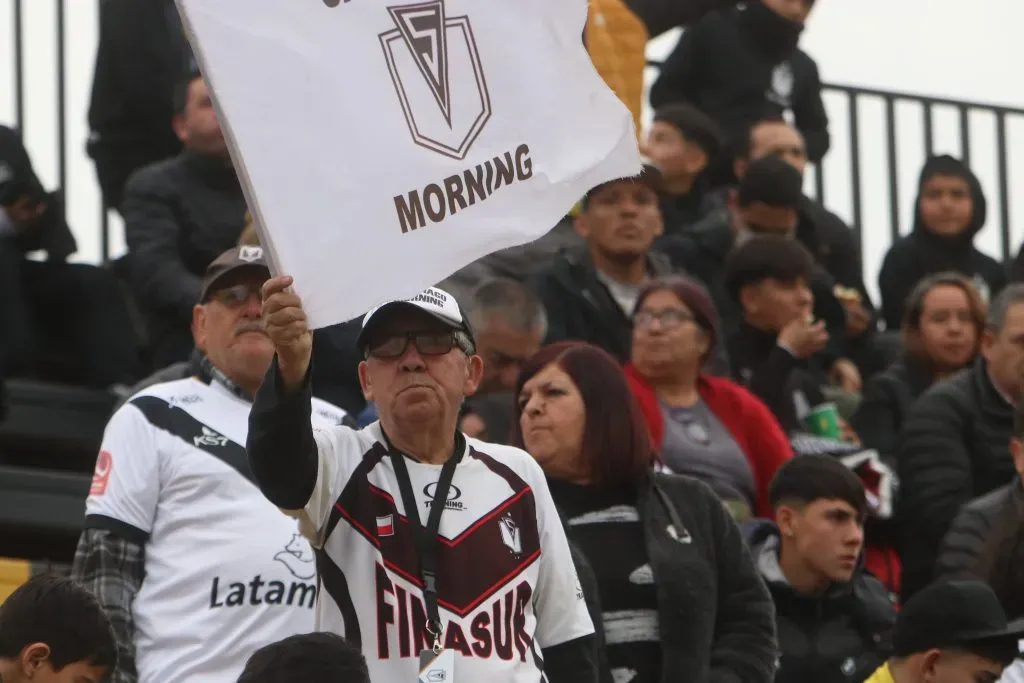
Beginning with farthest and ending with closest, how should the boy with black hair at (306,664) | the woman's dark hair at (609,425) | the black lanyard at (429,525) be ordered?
the woman's dark hair at (609,425) < the black lanyard at (429,525) < the boy with black hair at (306,664)

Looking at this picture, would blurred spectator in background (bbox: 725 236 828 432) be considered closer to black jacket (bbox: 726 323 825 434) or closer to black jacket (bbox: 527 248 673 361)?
black jacket (bbox: 726 323 825 434)

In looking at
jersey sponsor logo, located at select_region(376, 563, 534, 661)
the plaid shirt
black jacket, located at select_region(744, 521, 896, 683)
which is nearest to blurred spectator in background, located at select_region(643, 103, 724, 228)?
black jacket, located at select_region(744, 521, 896, 683)

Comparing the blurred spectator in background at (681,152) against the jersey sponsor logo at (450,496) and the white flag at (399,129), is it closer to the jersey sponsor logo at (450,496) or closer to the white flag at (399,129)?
the white flag at (399,129)

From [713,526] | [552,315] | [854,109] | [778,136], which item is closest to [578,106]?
[713,526]

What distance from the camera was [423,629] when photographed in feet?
15.8

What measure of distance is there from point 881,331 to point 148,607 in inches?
262

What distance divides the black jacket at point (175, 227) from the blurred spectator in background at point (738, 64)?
3.45 metres

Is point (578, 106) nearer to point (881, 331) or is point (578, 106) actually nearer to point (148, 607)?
point (148, 607)

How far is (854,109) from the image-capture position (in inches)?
556

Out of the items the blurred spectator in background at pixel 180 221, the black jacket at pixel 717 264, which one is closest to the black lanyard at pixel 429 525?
the blurred spectator in background at pixel 180 221

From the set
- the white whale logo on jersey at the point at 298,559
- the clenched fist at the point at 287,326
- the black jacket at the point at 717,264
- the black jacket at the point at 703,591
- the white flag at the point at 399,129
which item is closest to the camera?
the clenched fist at the point at 287,326

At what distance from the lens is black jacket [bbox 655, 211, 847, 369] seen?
33.1 ft

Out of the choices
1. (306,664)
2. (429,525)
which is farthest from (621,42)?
(306,664)

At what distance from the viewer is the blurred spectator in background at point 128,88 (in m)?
9.43
